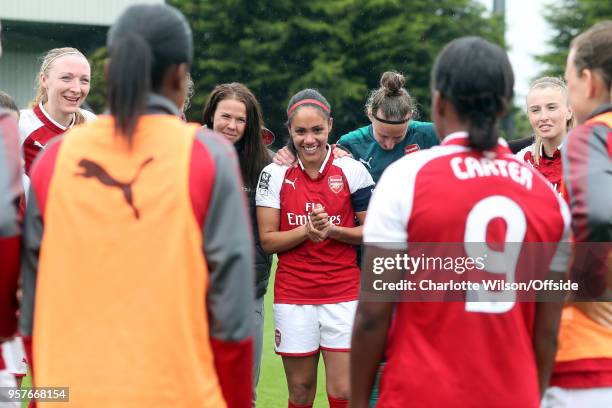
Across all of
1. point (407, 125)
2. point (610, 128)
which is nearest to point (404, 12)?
point (407, 125)

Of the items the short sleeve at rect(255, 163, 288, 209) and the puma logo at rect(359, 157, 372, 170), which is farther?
the puma logo at rect(359, 157, 372, 170)

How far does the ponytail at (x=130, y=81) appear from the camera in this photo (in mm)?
2551

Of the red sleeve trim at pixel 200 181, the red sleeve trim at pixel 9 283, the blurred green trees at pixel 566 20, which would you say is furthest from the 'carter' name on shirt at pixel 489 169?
the blurred green trees at pixel 566 20

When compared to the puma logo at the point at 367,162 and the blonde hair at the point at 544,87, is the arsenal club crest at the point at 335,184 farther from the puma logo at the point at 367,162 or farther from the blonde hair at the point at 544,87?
the blonde hair at the point at 544,87

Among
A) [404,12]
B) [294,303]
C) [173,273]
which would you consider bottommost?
[294,303]

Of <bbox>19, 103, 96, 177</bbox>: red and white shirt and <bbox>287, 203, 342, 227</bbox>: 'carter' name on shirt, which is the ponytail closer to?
<bbox>287, 203, 342, 227</bbox>: 'carter' name on shirt

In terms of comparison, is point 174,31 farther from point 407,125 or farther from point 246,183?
point 407,125

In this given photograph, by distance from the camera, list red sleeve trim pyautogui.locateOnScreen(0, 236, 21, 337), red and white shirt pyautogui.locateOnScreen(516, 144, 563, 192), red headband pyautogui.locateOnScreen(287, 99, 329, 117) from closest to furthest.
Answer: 1. red sleeve trim pyautogui.locateOnScreen(0, 236, 21, 337)
2. red headband pyautogui.locateOnScreen(287, 99, 329, 117)
3. red and white shirt pyautogui.locateOnScreen(516, 144, 563, 192)

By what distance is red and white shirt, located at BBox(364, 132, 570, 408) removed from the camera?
9.05ft

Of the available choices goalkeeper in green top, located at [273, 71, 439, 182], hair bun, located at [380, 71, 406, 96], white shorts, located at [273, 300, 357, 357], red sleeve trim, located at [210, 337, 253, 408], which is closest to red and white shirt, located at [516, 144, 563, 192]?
goalkeeper in green top, located at [273, 71, 439, 182]

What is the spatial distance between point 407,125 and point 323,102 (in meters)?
0.71

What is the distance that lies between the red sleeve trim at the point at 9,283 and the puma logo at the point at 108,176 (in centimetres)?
33

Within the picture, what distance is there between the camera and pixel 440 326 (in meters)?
2.78

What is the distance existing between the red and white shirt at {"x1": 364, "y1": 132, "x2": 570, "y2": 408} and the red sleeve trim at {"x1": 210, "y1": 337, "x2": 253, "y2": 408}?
0.48 metres
